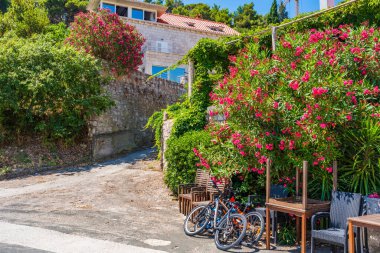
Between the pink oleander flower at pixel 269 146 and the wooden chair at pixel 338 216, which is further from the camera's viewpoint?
the pink oleander flower at pixel 269 146

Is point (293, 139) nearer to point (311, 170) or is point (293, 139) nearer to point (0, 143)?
point (311, 170)

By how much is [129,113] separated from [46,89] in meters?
5.14

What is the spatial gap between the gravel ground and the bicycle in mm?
200

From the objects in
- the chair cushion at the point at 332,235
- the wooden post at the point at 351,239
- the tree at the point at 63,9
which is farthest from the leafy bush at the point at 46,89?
the tree at the point at 63,9

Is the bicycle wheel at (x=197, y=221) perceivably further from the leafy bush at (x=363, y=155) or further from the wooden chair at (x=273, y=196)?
the leafy bush at (x=363, y=155)

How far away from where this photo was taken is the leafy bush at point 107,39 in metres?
18.1

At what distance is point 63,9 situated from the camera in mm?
36562

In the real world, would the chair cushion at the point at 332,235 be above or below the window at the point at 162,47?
below

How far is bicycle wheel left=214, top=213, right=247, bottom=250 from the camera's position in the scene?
245 inches

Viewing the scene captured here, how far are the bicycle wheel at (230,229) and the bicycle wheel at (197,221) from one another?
0.56 metres

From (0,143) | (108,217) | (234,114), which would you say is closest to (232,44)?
(234,114)

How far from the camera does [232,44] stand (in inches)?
493

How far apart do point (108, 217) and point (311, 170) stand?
445 cm

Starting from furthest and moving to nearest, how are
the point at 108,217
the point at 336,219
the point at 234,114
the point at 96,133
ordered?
the point at 96,133
the point at 108,217
the point at 234,114
the point at 336,219
